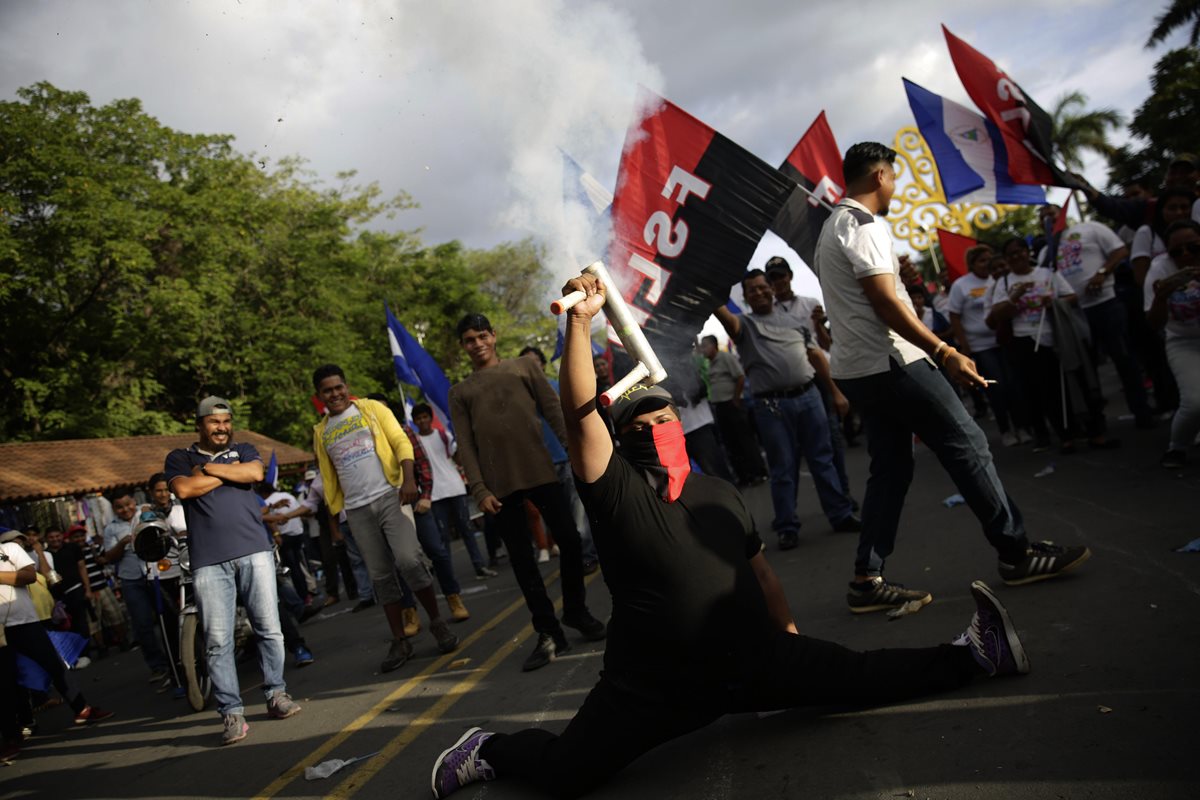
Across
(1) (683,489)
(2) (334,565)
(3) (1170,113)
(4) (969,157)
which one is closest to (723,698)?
(1) (683,489)

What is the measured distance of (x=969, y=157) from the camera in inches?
336

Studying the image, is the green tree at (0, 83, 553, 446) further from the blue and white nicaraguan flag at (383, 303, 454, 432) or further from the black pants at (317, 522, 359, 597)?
the black pants at (317, 522, 359, 597)

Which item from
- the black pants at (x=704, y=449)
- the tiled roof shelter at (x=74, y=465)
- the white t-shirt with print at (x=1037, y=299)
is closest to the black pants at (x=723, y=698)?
the black pants at (x=704, y=449)

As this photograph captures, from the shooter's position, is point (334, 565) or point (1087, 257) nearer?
point (1087, 257)

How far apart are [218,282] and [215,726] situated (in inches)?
924

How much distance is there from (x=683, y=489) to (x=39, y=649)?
6.12m

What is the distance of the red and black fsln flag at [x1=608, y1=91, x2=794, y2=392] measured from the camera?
5.01m

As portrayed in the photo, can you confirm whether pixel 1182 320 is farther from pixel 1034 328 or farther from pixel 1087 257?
pixel 1087 257

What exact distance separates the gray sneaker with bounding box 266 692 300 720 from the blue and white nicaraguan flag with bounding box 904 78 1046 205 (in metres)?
7.36

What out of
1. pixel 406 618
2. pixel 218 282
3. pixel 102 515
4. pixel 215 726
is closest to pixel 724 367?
pixel 406 618

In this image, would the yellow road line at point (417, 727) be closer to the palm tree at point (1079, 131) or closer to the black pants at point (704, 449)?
the black pants at point (704, 449)

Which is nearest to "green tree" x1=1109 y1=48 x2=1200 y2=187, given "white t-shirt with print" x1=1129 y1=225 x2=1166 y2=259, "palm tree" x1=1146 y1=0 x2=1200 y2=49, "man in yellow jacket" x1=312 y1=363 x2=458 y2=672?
"palm tree" x1=1146 y1=0 x2=1200 y2=49

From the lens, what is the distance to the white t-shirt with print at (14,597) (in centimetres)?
640

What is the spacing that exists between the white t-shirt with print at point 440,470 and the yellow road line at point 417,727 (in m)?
4.22
